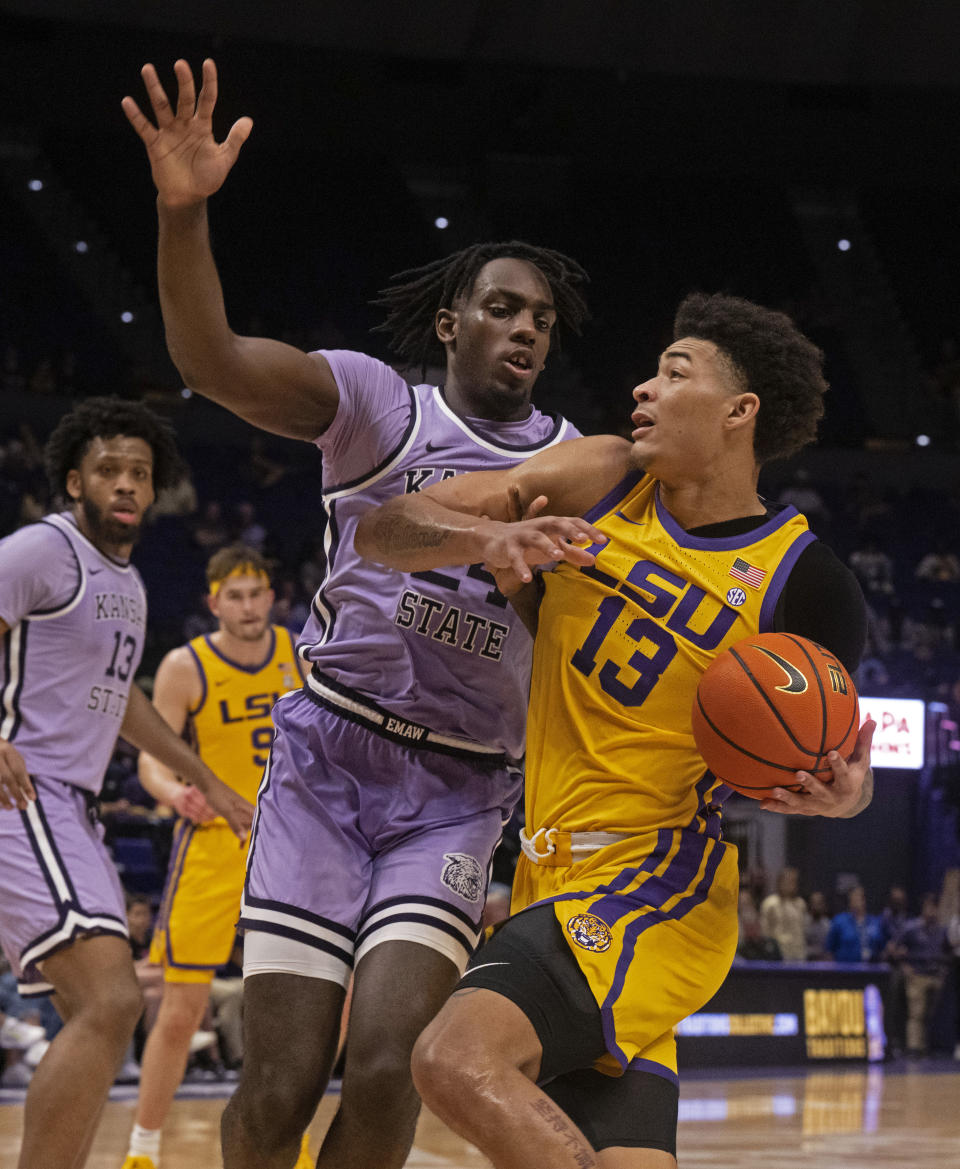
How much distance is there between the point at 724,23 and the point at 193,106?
17.9m

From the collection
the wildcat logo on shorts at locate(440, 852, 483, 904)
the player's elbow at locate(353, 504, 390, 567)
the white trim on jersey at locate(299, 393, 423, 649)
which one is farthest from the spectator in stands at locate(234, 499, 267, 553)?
the player's elbow at locate(353, 504, 390, 567)

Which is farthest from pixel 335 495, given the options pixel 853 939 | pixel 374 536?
pixel 853 939

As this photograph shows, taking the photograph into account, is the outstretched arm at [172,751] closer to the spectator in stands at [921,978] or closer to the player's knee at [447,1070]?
the player's knee at [447,1070]

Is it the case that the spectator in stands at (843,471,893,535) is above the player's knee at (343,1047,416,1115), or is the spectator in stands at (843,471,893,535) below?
above

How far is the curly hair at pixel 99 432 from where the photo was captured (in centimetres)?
524

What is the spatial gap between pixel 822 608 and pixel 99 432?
293 cm

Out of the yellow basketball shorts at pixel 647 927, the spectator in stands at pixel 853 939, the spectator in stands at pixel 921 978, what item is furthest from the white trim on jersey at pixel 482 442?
the spectator in stands at pixel 853 939

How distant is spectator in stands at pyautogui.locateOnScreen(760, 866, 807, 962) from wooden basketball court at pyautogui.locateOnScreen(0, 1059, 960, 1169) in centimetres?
303

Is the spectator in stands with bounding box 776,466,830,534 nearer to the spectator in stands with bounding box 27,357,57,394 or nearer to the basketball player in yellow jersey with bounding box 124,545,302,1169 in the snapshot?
the spectator in stands with bounding box 27,357,57,394

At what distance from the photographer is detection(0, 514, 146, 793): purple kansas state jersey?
476 centimetres

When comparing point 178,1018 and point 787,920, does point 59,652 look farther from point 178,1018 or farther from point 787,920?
point 787,920

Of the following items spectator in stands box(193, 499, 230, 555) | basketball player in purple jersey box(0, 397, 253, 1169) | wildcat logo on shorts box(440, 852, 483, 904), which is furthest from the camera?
spectator in stands box(193, 499, 230, 555)

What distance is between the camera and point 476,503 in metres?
3.30

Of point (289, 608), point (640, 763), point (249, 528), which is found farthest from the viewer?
point (249, 528)
